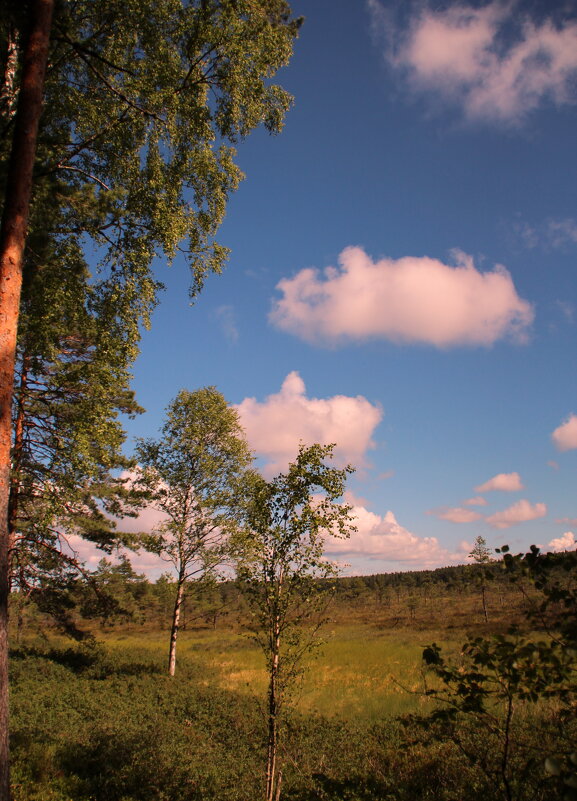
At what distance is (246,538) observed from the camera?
8961 millimetres

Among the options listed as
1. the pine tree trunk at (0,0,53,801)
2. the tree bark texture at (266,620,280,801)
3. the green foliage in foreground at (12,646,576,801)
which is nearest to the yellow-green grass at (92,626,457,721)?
the tree bark texture at (266,620,280,801)

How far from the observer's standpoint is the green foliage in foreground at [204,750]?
9141 millimetres

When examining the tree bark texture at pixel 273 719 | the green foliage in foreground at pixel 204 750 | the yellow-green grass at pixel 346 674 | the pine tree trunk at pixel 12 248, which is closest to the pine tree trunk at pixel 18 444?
the green foliage in foreground at pixel 204 750

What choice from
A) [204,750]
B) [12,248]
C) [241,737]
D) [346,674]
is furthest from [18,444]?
[346,674]

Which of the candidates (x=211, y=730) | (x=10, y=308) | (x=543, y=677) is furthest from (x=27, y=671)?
(x=543, y=677)

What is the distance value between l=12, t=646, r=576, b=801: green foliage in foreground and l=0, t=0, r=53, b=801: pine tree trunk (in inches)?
175

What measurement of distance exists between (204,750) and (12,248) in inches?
514

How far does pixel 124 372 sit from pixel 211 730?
1223cm

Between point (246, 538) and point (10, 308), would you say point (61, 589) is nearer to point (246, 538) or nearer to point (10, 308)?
point (246, 538)

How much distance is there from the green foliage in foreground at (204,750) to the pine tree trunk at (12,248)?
444 cm

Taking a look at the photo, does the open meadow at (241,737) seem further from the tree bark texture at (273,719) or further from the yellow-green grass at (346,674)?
the tree bark texture at (273,719)

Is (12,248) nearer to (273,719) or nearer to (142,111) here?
(142,111)

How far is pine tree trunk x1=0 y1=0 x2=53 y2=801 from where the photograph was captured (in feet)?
17.4

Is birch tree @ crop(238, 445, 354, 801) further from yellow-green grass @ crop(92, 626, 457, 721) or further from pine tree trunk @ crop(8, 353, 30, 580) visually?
pine tree trunk @ crop(8, 353, 30, 580)
